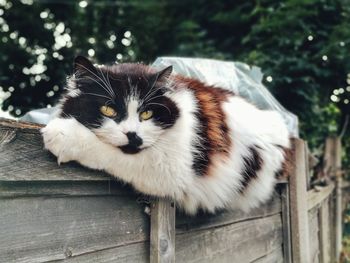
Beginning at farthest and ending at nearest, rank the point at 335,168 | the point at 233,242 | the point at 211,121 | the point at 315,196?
the point at 335,168, the point at 315,196, the point at 233,242, the point at 211,121

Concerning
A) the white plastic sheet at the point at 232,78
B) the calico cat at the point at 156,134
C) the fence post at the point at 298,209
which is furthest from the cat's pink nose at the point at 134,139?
the fence post at the point at 298,209

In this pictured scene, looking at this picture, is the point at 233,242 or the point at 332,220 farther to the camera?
the point at 332,220

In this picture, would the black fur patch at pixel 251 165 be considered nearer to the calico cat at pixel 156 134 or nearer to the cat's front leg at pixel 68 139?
the calico cat at pixel 156 134

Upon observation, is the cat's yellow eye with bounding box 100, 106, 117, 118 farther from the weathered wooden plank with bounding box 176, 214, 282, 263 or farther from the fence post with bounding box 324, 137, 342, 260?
the fence post with bounding box 324, 137, 342, 260

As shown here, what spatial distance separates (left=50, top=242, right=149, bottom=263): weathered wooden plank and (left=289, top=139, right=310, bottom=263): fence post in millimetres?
1475

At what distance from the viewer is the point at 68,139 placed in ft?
4.06

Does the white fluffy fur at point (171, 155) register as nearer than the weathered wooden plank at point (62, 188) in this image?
No

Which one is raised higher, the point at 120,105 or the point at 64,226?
the point at 120,105

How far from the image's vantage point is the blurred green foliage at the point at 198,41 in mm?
4895

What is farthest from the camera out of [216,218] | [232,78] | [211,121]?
[232,78]

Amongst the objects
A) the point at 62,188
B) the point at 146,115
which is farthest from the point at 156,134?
the point at 62,188

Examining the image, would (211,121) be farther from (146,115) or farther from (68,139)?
(68,139)

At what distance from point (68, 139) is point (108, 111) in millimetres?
197

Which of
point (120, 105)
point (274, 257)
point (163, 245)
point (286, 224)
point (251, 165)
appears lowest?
point (274, 257)
